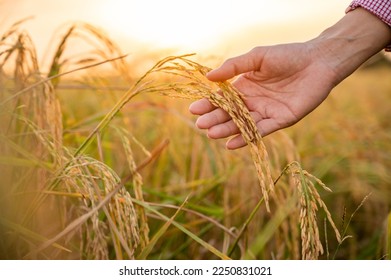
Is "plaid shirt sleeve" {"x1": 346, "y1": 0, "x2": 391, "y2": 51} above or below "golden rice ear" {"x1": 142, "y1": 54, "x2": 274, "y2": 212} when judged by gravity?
above

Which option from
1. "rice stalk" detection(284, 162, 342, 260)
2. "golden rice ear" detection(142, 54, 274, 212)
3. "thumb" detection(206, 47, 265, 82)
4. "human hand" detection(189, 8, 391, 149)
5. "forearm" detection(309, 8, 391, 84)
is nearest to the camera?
"rice stalk" detection(284, 162, 342, 260)

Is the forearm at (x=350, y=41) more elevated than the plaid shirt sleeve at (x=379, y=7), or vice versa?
the plaid shirt sleeve at (x=379, y=7)

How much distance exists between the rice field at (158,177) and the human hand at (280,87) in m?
0.15

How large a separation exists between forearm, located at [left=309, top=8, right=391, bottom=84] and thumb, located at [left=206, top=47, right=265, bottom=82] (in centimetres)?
23

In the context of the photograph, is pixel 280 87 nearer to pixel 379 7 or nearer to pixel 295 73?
pixel 295 73

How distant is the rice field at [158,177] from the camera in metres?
1.22

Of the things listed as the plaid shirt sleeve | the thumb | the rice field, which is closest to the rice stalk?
the rice field

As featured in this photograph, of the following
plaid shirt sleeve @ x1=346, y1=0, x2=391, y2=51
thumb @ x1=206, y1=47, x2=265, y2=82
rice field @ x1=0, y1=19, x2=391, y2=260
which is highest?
plaid shirt sleeve @ x1=346, y1=0, x2=391, y2=51

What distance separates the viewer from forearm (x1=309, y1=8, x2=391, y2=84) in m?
1.79

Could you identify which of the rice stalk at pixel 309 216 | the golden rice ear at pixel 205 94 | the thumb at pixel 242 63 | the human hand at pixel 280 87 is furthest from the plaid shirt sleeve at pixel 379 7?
the rice stalk at pixel 309 216

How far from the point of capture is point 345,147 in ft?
9.61

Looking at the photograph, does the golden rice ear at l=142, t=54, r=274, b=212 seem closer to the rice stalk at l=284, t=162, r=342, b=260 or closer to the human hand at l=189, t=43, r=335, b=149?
the rice stalk at l=284, t=162, r=342, b=260

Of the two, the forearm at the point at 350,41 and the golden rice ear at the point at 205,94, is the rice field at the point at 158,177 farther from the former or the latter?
the forearm at the point at 350,41

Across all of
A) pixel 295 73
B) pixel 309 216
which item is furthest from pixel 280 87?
pixel 309 216
